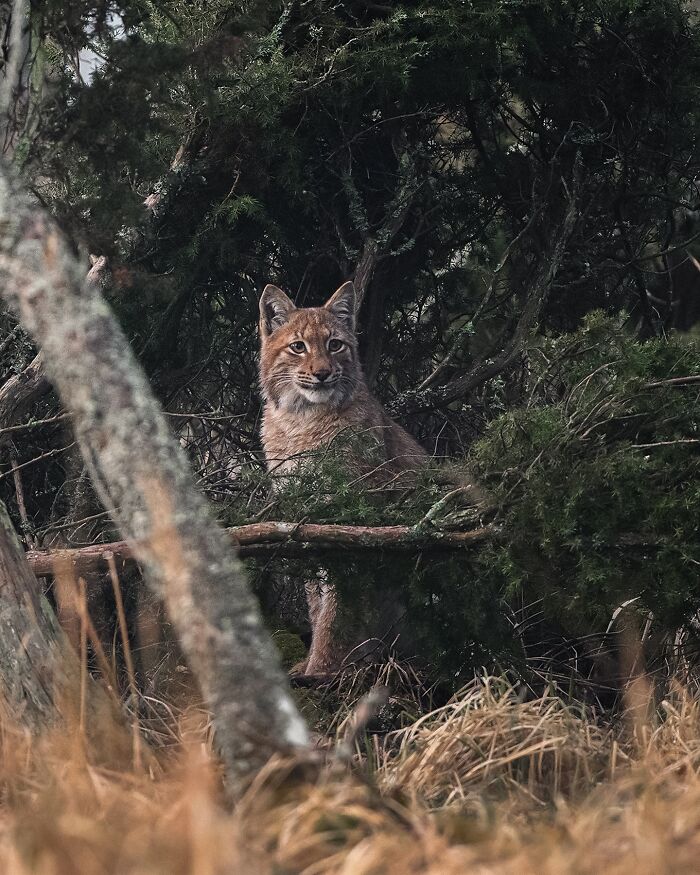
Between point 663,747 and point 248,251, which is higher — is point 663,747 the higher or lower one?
the lower one

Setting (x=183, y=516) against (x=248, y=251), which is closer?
(x=183, y=516)

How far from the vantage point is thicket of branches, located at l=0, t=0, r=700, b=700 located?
467 cm

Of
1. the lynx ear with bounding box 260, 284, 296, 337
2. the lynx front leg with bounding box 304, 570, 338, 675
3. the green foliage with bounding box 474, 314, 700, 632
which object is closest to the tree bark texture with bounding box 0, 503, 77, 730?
the green foliage with bounding box 474, 314, 700, 632

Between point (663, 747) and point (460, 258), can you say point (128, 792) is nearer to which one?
point (663, 747)

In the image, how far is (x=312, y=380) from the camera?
6.98 metres

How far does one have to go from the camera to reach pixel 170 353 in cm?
725

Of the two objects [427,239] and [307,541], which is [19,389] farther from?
[427,239]

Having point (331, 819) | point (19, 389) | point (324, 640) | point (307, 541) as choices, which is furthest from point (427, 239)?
point (331, 819)

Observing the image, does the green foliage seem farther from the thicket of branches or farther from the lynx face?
the lynx face

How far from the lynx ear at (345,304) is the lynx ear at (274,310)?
0.27m

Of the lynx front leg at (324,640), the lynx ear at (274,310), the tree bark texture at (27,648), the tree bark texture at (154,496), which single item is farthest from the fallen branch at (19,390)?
the tree bark texture at (154,496)

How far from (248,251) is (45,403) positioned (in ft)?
5.85

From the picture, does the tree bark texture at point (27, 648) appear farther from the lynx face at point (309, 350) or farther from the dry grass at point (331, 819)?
the lynx face at point (309, 350)

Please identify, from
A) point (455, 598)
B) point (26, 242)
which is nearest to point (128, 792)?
point (26, 242)
